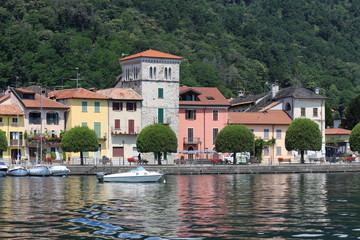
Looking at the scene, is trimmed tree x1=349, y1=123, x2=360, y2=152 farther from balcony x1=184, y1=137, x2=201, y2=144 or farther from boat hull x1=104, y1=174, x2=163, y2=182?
boat hull x1=104, y1=174, x2=163, y2=182

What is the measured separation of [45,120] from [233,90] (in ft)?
276

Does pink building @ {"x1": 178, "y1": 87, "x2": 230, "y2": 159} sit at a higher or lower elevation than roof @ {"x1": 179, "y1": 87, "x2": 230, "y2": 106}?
lower

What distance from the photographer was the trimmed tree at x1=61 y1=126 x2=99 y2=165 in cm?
9162

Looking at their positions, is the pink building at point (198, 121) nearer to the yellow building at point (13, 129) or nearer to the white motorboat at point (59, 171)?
the yellow building at point (13, 129)

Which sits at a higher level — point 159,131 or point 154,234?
point 159,131

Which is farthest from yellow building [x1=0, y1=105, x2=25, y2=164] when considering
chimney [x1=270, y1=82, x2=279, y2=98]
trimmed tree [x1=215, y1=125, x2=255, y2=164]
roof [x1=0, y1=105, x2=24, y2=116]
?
chimney [x1=270, y1=82, x2=279, y2=98]

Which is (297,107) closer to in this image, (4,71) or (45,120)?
(45,120)

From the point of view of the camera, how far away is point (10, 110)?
3770 inches

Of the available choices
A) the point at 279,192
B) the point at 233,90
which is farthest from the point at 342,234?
the point at 233,90

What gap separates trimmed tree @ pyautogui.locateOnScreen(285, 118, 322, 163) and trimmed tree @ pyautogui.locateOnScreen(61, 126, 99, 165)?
25.4 metres

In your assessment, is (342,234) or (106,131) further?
(106,131)

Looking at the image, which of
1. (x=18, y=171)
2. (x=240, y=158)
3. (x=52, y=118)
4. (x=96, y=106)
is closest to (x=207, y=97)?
(x=240, y=158)

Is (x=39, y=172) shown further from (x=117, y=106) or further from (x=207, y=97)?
(x=207, y=97)

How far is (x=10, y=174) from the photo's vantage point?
82.1 metres
